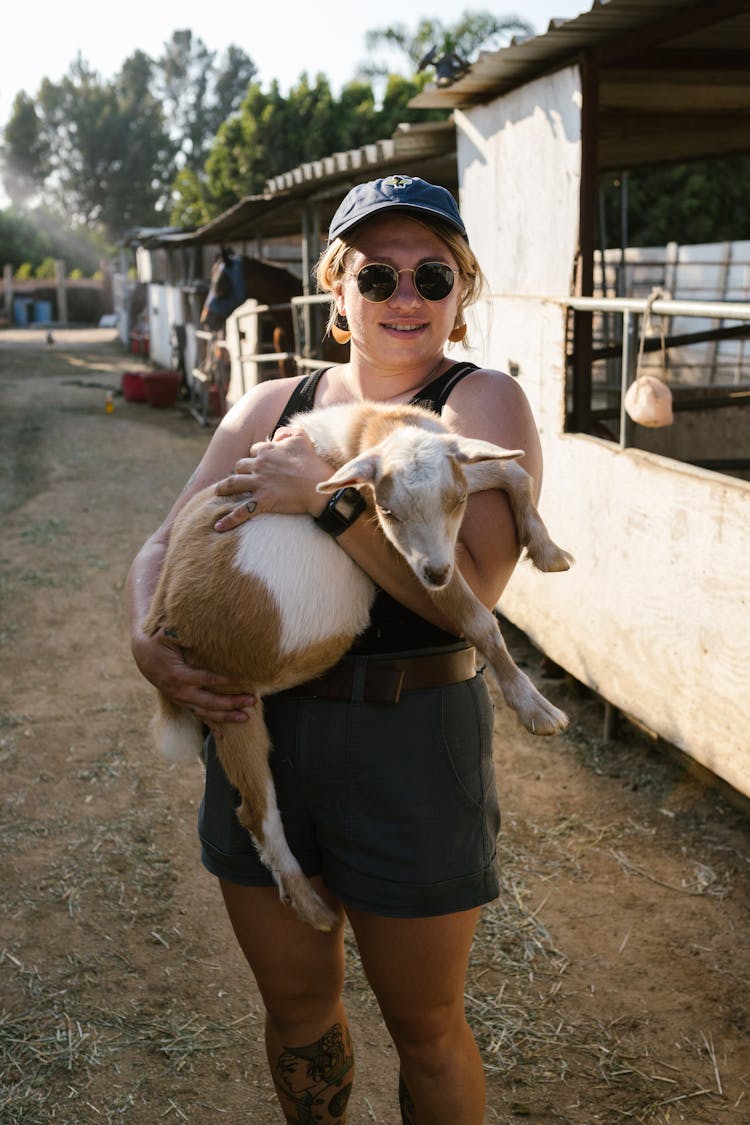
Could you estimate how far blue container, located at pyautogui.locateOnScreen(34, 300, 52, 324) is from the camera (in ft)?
141

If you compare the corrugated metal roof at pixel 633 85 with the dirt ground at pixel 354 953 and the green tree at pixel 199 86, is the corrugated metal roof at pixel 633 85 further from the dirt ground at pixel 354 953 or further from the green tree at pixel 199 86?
the green tree at pixel 199 86

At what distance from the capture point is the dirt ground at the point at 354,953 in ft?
8.96

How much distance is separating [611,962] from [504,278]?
469cm

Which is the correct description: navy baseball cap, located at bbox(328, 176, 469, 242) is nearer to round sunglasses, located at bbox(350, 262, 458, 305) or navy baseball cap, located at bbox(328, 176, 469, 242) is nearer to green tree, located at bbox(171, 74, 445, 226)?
round sunglasses, located at bbox(350, 262, 458, 305)

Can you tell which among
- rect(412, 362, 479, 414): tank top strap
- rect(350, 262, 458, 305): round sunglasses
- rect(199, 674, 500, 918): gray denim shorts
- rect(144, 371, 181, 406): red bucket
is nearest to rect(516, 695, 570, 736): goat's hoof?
rect(199, 674, 500, 918): gray denim shorts

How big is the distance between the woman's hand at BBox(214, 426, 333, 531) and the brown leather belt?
32 cm

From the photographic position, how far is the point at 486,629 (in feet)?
6.03

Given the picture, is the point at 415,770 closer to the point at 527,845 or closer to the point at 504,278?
the point at 527,845

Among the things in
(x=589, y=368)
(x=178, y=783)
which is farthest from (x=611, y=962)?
(x=589, y=368)

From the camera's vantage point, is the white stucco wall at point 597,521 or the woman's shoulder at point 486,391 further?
the white stucco wall at point 597,521

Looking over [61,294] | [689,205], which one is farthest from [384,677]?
[61,294]

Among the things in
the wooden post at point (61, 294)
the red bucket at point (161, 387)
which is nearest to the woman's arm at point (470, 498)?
the red bucket at point (161, 387)

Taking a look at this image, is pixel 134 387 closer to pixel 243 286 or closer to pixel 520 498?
pixel 243 286

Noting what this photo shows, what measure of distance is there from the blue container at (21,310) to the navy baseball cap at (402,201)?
144 ft
